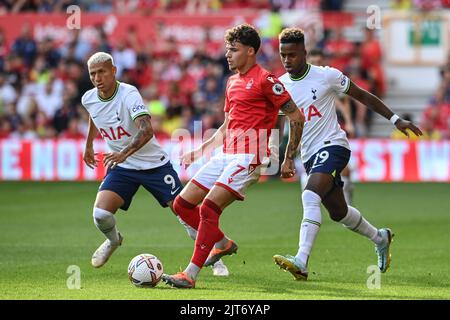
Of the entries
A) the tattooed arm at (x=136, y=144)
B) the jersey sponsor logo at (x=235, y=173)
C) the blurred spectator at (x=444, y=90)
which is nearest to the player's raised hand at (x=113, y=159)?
the tattooed arm at (x=136, y=144)

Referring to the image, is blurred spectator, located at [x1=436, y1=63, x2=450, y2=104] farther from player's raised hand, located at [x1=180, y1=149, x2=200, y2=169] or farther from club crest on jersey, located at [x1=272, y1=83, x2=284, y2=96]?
club crest on jersey, located at [x1=272, y1=83, x2=284, y2=96]

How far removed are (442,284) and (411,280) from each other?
0.41m

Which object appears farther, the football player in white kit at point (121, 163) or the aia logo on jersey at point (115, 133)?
the aia logo on jersey at point (115, 133)

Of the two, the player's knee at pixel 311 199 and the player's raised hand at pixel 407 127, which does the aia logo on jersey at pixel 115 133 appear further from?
the player's raised hand at pixel 407 127

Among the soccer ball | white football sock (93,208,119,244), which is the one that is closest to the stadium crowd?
white football sock (93,208,119,244)

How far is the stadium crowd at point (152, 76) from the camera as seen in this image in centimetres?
2438

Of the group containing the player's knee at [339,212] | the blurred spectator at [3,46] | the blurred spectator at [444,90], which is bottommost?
the blurred spectator at [444,90]

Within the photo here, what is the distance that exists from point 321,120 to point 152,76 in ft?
52.2

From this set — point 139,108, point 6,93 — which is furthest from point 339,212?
point 6,93

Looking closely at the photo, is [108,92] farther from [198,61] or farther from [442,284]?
[198,61]

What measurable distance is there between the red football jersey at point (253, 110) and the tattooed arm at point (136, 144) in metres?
0.84

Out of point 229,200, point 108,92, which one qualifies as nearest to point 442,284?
point 229,200

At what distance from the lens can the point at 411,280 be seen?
991 centimetres

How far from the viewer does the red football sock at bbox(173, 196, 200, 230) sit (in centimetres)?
977
